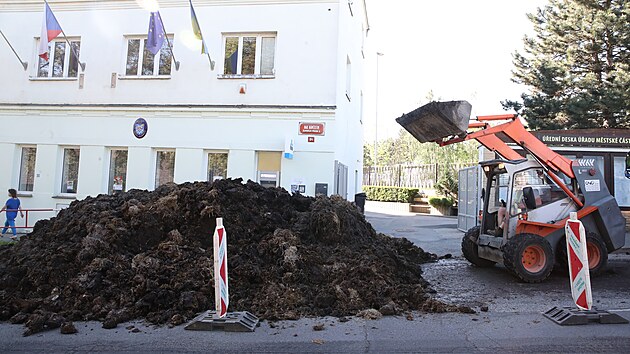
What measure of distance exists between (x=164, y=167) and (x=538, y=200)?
11.4m

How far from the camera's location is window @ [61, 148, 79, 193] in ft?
53.3

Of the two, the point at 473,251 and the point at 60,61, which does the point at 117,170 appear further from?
the point at 473,251

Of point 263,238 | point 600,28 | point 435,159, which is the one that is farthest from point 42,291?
point 435,159

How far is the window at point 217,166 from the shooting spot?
1540 centimetres

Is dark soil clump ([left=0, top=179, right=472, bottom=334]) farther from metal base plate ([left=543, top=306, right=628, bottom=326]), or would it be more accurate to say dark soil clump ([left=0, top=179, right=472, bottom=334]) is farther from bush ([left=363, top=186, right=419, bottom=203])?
bush ([left=363, top=186, right=419, bottom=203])

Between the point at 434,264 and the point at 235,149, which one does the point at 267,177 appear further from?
the point at 434,264

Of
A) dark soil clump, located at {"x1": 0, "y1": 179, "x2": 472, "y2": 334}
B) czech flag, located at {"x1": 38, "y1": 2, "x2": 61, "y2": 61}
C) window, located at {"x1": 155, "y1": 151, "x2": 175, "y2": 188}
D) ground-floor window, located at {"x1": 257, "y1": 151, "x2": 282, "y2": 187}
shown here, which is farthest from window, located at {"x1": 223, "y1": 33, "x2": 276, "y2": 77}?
dark soil clump, located at {"x1": 0, "y1": 179, "x2": 472, "y2": 334}

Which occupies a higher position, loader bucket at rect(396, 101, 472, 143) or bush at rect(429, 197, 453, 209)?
loader bucket at rect(396, 101, 472, 143)

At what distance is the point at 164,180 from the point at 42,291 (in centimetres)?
959

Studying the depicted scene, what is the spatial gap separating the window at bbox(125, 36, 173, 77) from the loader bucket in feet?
32.8

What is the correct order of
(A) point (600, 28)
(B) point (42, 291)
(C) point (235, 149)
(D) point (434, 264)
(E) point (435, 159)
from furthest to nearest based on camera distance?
(E) point (435, 159), (A) point (600, 28), (C) point (235, 149), (D) point (434, 264), (B) point (42, 291)

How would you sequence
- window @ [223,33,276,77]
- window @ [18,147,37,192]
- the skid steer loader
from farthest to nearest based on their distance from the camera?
window @ [18,147,37,192] → window @ [223,33,276,77] → the skid steer loader

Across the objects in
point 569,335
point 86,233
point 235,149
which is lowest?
point 569,335

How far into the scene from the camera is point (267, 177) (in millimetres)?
15141
